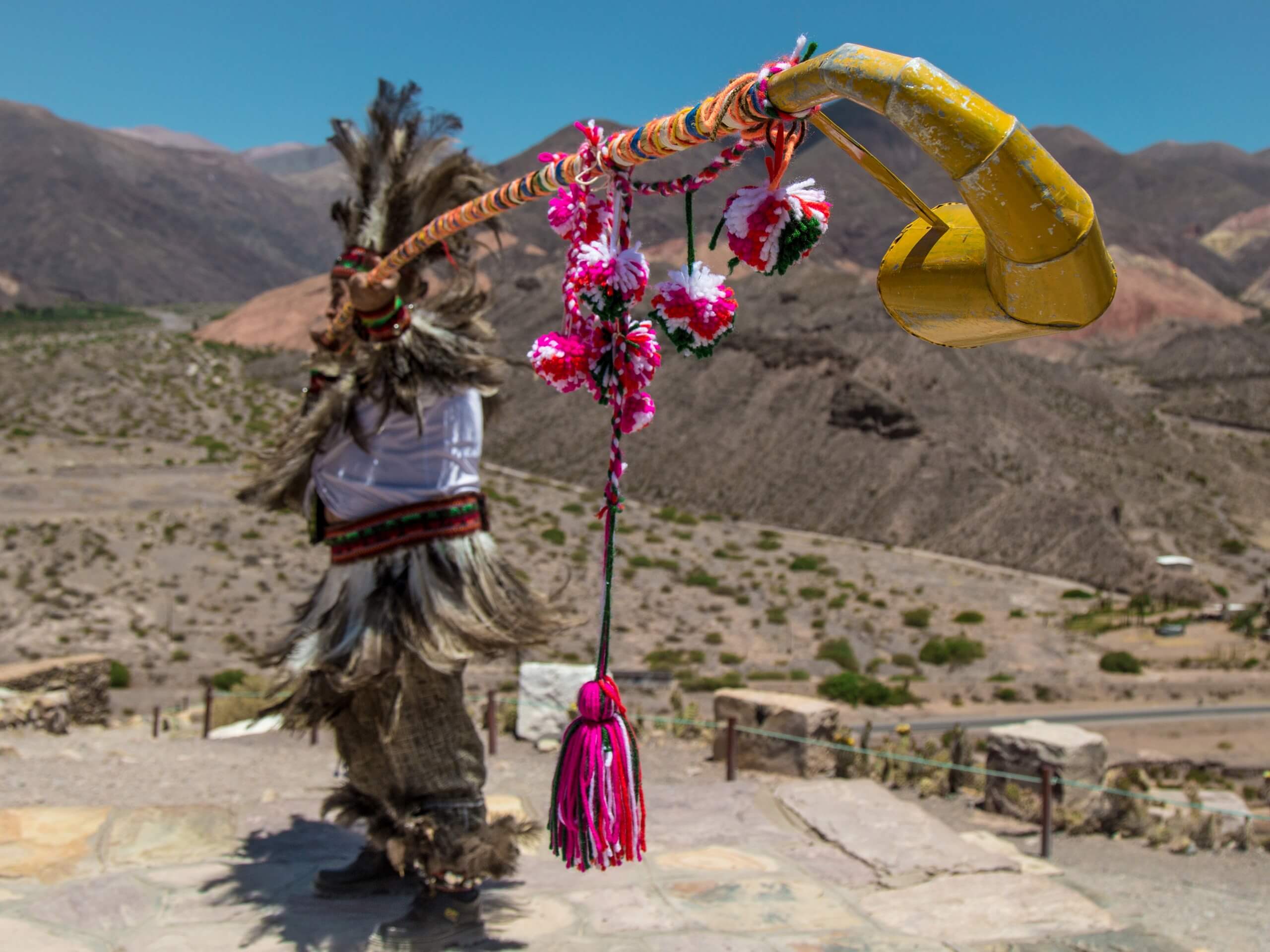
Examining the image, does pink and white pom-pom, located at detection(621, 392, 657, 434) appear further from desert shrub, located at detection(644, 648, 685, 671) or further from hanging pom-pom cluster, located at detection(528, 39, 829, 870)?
desert shrub, located at detection(644, 648, 685, 671)

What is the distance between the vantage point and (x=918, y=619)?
74.7 feet

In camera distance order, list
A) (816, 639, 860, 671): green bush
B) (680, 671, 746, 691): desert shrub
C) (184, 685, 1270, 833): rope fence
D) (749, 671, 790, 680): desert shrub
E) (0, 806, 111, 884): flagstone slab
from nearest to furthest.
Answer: (0, 806, 111, 884): flagstone slab
(184, 685, 1270, 833): rope fence
(680, 671, 746, 691): desert shrub
(749, 671, 790, 680): desert shrub
(816, 639, 860, 671): green bush

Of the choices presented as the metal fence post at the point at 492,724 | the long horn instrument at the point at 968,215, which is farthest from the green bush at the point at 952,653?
the long horn instrument at the point at 968,215

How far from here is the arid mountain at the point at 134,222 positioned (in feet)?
372

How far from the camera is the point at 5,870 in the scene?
4.65m

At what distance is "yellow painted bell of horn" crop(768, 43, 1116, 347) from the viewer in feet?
6.38

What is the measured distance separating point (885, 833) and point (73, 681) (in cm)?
632

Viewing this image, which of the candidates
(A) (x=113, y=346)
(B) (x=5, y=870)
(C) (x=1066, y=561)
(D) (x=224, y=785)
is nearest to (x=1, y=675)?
(D) (x=224, y=785)

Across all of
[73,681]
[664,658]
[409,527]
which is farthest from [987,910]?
[664,658]

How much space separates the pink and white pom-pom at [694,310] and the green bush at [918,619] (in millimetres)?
20603

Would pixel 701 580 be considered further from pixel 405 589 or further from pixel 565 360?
pixel 565 360

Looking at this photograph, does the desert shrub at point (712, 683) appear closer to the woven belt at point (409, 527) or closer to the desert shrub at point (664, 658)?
the desert shrub at point (664, 658)

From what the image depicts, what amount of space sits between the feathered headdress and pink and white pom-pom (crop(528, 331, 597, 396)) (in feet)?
6.57

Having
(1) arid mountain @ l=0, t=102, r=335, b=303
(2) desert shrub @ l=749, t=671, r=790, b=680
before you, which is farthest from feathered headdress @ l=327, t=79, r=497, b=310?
(1) arid mountain @ l=0, t=102, r=335, b=303
